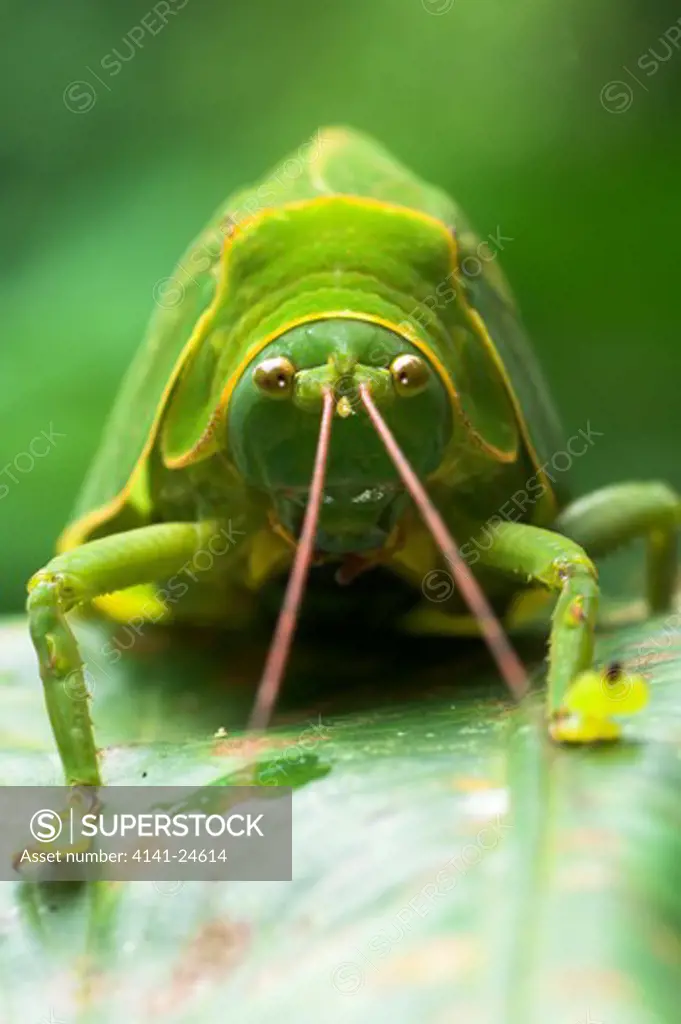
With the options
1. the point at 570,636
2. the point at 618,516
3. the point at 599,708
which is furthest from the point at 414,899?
the point at 618,516

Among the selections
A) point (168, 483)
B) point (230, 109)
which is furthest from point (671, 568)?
point (230, 109)

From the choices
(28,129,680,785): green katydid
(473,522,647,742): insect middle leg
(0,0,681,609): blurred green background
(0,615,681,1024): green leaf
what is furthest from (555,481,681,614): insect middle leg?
(0,0,681,609): blurred green background

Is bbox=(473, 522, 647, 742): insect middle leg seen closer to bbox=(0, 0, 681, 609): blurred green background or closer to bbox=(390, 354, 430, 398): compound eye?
bbox=(390, 354, 430, 398): compound eye

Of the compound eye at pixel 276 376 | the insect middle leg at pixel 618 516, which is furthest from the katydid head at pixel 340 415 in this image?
the insect middle leg at pixel 618 516

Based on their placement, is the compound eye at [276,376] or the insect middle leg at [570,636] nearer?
the insect middle leg at [570,636]

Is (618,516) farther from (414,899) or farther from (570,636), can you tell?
(414,899)

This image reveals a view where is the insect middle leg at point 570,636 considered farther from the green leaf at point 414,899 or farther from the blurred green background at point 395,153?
the blurred green background at point 395,153
